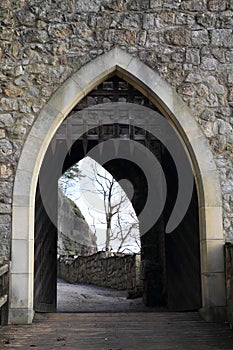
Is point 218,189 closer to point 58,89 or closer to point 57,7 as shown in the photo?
point 58,89

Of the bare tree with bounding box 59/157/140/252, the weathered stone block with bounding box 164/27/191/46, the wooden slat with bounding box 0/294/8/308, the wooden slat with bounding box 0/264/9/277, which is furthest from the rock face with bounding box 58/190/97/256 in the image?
the wooden slat with bounding box 0/294/8/308

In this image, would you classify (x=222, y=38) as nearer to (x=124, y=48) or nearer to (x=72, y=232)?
(x=124, y=48)

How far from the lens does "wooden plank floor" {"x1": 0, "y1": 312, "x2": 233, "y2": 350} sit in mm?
4023

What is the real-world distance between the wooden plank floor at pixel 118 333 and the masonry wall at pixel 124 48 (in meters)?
1.37

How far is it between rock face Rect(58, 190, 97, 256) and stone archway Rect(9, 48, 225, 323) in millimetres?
13597

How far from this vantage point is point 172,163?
8141 mm

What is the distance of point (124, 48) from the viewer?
18.1 ft

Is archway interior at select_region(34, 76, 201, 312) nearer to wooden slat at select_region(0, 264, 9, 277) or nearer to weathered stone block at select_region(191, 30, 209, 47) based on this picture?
weathered stone block at select_region(191, 30, 209, 47)

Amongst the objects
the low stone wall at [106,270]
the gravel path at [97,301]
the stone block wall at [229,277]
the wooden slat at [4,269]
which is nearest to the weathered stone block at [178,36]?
the stone block wall at [229,277]

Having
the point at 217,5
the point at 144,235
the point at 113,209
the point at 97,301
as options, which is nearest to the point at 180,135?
the point at 217,5

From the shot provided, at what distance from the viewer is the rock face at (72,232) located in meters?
19.5

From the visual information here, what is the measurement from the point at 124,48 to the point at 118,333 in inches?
114

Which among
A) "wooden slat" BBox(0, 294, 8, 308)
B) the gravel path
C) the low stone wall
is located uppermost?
"wooden slat" BBox(0, 294, 8, 308)

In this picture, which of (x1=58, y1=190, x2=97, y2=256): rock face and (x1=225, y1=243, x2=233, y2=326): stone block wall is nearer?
(x1=225, y1=243, x2=233, y2=326): stone block wall
